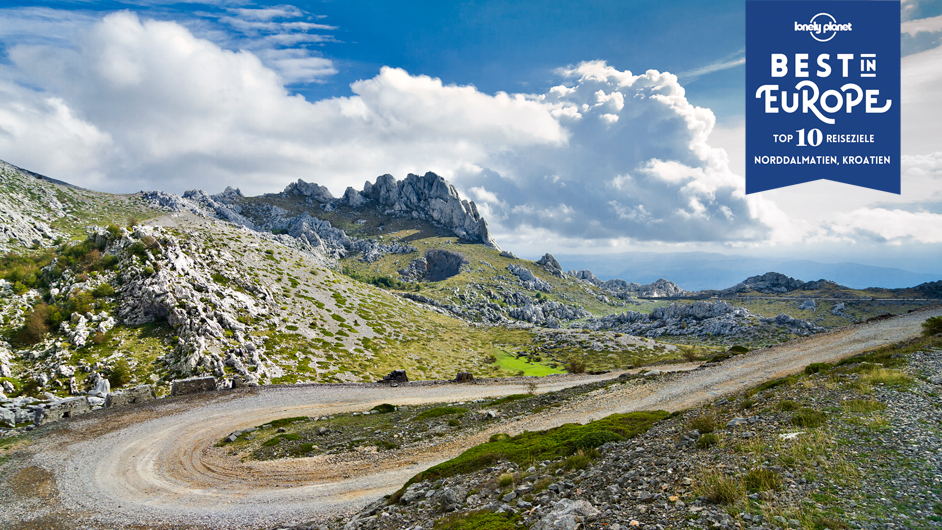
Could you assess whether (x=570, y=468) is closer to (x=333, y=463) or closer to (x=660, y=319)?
(x=333, y=463)

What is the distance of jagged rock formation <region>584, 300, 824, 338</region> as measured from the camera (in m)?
109

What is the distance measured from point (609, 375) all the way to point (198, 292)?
2695 inches

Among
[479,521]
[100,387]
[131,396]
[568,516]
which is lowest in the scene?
[131,396]

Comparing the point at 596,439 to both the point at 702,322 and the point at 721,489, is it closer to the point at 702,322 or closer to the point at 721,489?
the point at 721,489

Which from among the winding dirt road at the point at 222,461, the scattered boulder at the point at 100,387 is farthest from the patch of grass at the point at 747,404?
the scattered boulder at the point at 100,387

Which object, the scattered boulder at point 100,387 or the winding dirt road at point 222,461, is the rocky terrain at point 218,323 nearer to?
the scattered boulder at point 100,387

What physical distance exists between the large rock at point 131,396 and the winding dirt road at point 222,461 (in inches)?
97.0

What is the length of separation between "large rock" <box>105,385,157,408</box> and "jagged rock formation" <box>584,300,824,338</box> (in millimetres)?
134070

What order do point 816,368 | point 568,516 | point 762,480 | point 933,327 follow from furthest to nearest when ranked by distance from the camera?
point 933,327, point 816,368, point 762,480, point 568,516

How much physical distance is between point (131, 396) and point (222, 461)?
22415 mm

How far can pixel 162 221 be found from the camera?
102 meters

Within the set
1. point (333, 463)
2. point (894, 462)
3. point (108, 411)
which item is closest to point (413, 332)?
point (108, 411)

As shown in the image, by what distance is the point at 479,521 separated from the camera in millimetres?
11703

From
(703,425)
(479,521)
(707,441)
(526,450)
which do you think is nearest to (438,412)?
(526,450)
